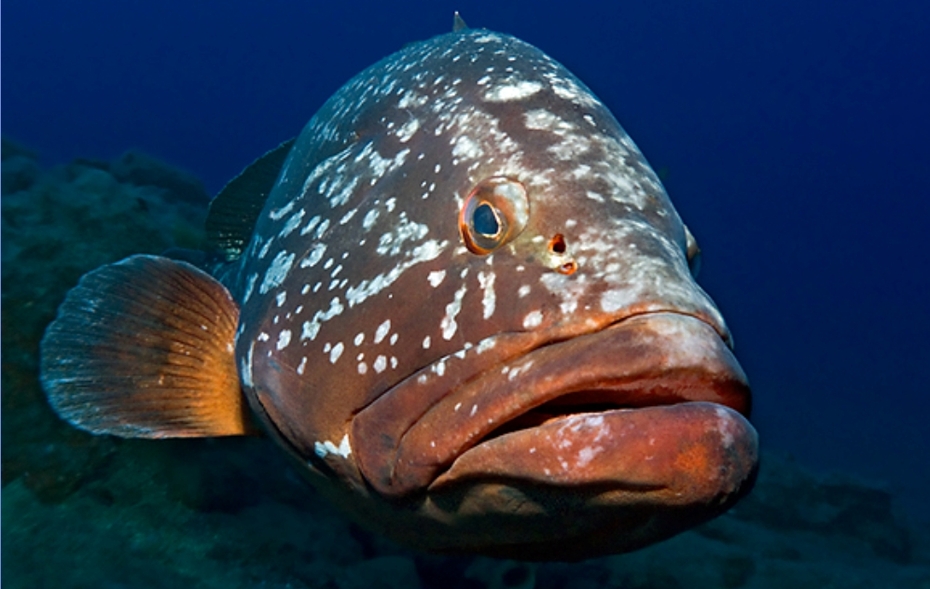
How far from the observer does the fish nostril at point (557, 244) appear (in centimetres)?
227

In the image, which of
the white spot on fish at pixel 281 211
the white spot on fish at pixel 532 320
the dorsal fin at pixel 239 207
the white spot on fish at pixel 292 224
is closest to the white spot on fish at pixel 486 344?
the white spot on fish at pixel 532 320

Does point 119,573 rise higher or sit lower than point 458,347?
lower

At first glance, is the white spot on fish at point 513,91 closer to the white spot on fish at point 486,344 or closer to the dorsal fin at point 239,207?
the white spot on fish at point 486,344

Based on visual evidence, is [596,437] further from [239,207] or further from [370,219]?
[239,207]

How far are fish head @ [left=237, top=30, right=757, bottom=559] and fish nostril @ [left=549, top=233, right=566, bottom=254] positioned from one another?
0.01 m

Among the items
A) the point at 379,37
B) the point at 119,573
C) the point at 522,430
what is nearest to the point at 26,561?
the point at 119,573

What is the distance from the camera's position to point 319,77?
113812 mm

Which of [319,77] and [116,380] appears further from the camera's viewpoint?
[319,77]

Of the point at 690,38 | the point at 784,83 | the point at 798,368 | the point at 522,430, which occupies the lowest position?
the point at 798,368

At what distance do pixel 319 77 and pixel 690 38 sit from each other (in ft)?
219

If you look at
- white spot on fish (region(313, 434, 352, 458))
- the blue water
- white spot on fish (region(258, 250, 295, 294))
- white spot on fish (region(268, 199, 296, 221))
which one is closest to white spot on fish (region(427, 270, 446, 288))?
white spot on fish (region(313, 434, 352, 458))

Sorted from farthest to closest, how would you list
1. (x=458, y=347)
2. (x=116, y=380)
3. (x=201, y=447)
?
(x=201, y=447)
(x=116, y=380)
(x=458, y=347)

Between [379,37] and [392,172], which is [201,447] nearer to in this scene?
[392,172]

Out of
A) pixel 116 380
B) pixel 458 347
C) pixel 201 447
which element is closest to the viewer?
pixel 458 347
